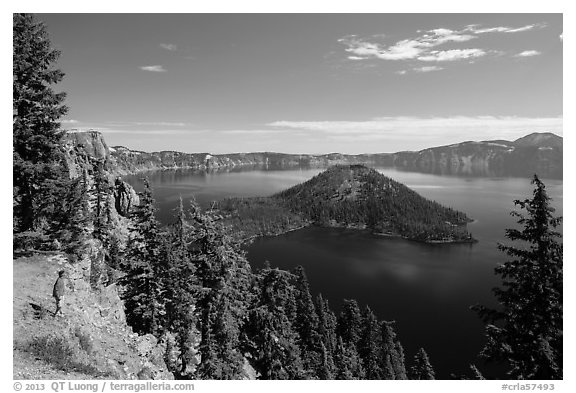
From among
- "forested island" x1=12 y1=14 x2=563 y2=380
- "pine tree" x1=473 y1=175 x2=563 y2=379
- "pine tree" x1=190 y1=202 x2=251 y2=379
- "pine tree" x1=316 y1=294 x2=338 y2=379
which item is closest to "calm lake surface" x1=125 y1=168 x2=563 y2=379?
"pine tree" x1=316 y1=294 x2=338 y2=379

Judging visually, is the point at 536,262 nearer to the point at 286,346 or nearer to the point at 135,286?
the point at 286,346

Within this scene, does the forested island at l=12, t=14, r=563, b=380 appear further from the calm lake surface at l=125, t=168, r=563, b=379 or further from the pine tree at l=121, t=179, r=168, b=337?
the calm lake surface at l=125, t=168, r=563, b=379

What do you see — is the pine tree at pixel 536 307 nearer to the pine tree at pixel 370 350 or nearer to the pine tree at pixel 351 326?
the pine tree at pixel 370 350

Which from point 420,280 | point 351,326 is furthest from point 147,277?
point 420,280

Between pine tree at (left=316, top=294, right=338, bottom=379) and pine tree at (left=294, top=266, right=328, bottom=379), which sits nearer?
pine tree at (left=294, top=266, right=328, bottom=379)

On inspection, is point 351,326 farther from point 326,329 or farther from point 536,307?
point 536,307
